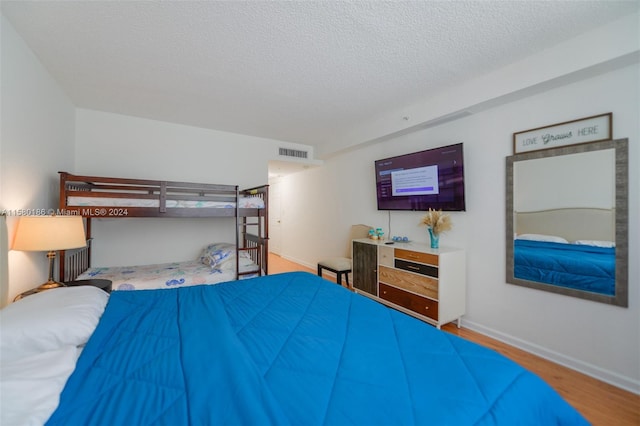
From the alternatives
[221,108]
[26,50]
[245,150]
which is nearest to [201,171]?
[245,150]

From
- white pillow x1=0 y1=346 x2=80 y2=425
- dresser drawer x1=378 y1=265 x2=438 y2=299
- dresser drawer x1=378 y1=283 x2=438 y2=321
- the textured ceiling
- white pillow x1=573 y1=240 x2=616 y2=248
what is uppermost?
A: the textured ceiling

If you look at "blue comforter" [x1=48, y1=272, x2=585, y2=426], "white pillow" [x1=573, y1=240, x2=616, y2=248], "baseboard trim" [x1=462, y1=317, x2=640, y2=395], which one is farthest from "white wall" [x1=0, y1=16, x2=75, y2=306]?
"white pillow" [x1=573, y1=240, x2=616, y2=248]

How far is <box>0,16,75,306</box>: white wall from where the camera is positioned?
70.4 inches

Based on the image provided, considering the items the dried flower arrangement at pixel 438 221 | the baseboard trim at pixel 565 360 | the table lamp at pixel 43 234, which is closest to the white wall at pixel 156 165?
the table lamp at pixel 43 234

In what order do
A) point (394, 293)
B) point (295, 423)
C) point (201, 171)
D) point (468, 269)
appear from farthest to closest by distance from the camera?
point (201, 171), point (394, 293), point (468, 269), point (295, 423)

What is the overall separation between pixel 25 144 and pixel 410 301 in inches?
150

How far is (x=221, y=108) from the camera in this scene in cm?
325

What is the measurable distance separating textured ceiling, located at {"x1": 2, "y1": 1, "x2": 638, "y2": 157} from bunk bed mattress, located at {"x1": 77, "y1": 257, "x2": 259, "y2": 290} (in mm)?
2031

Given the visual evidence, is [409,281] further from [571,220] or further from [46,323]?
[46,323]

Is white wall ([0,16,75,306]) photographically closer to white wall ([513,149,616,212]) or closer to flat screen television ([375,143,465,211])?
flat screen television ([375,143,465,211])

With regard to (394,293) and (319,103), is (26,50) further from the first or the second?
(394,293)

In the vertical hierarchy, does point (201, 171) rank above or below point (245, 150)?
below

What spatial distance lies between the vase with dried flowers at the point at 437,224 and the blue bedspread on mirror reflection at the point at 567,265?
26.8 inches

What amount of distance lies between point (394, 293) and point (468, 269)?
2.83 ft
